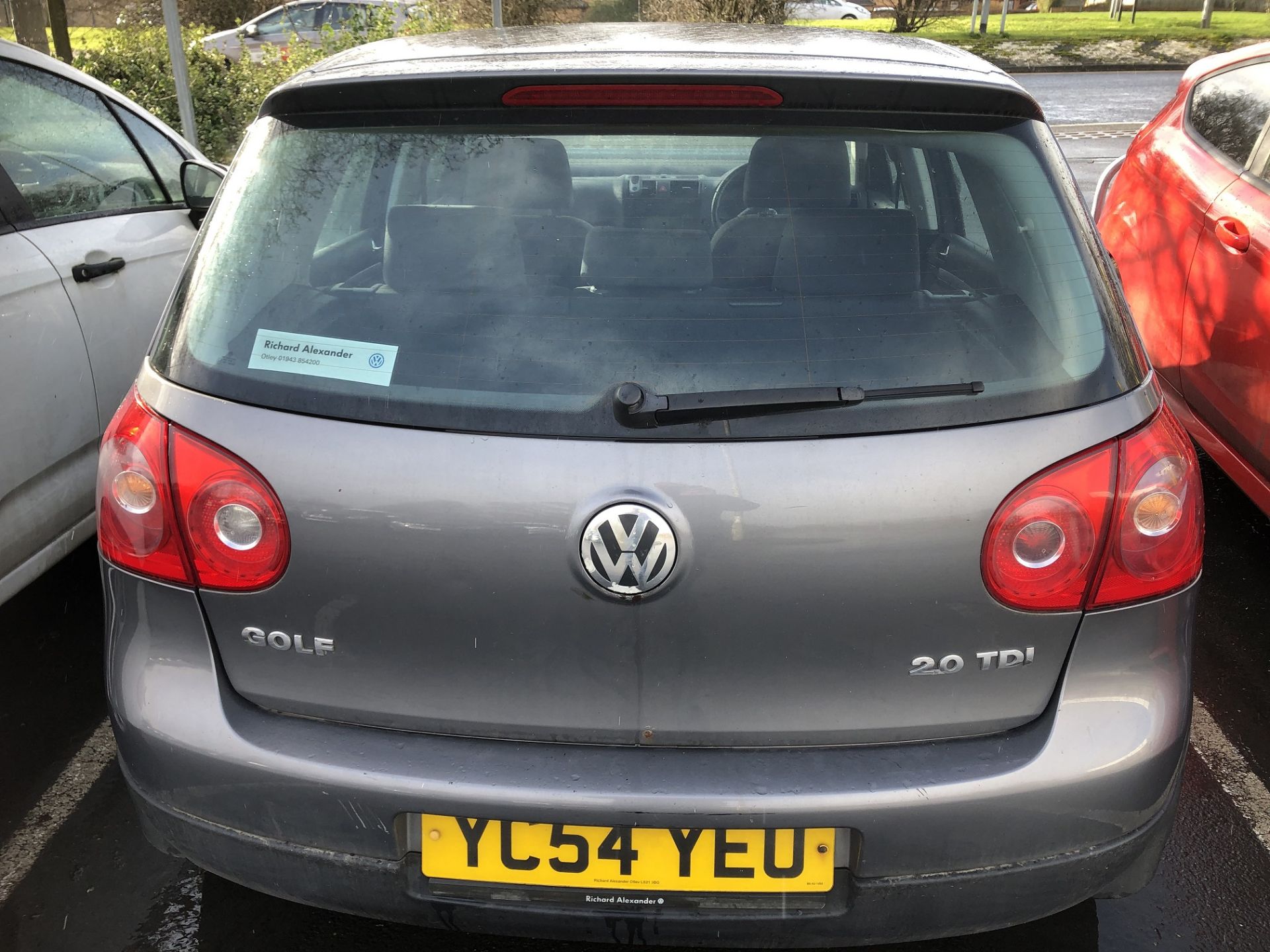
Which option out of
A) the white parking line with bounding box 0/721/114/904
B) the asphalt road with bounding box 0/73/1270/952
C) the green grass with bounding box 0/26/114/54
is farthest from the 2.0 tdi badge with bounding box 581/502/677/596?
the green grass with bounding box 0/26/114/54

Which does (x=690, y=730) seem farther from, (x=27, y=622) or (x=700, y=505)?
(x=27, y=622)

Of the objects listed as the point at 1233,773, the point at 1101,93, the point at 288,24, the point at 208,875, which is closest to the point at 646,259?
the point at 208,875

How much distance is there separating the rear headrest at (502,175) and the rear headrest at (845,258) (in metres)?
0.36

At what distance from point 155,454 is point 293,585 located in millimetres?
314

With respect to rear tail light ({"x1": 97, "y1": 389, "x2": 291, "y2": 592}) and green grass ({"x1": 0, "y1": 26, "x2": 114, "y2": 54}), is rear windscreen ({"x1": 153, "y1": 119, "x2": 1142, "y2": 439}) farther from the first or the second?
green grass ({"x1": 0, "y1": 26, "x2": 114, "y2": 54})

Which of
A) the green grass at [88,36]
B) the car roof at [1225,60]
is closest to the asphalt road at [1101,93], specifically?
the car roof at [1225,60]

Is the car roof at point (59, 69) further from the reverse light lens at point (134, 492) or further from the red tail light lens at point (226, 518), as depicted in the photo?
the red tail light lens at point (226, 518)

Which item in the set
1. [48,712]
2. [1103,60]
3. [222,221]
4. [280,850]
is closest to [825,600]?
[280,850]

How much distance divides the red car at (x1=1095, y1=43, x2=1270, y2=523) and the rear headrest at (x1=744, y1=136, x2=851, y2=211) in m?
2.29

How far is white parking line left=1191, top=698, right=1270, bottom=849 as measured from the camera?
108 inches

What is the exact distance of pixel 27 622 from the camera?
12.0 feet

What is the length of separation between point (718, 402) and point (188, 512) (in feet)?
2.73

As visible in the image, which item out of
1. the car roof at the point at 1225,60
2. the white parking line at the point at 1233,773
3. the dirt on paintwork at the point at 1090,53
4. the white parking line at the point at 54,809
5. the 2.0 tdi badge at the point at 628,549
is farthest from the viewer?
the dirt on paintwork at the point at 1090,53

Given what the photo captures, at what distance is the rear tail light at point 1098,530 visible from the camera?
1705 millimetres
